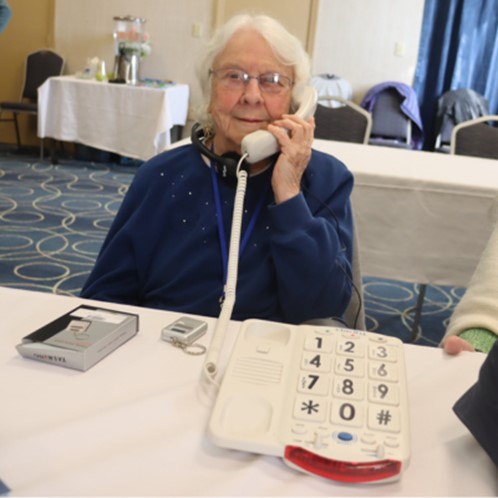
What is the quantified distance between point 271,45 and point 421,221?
104 cm

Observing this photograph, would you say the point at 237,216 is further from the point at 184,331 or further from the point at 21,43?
the point at 21,43

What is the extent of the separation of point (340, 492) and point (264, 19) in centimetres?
110

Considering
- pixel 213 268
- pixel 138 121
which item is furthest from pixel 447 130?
pixel 213 268

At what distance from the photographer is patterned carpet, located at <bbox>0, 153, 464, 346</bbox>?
9.38ft

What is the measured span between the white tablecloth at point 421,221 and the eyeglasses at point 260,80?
0.85m

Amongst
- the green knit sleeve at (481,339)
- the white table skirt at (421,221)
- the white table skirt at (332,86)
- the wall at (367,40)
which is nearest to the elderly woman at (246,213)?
the green knit sleeve at (481,339)

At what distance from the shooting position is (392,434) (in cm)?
64

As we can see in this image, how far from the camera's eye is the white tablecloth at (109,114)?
16.7 ft

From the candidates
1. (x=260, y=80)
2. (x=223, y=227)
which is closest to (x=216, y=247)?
(x=223, y=227)

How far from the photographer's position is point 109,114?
17.2ft

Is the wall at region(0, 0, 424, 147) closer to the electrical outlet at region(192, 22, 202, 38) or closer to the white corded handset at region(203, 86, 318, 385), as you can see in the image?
the electrical outlet at region(192, 22, 202, 38)

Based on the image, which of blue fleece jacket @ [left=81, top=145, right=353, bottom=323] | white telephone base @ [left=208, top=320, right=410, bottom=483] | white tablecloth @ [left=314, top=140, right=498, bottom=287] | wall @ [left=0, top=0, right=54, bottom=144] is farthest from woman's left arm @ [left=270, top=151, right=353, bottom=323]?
wall @ [left=0, top=0, right=54, bottom=144]

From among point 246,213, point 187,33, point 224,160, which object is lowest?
point 246,213

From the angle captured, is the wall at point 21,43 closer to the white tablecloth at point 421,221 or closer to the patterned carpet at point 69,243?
the patterned carpet at point 69,243
